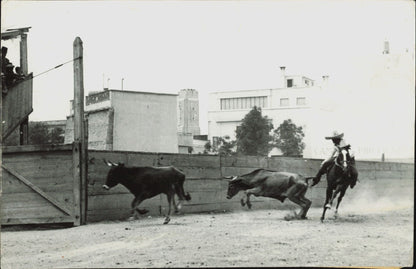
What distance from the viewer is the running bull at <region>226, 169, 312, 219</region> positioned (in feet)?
25.1

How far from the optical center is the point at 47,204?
8.49 metres

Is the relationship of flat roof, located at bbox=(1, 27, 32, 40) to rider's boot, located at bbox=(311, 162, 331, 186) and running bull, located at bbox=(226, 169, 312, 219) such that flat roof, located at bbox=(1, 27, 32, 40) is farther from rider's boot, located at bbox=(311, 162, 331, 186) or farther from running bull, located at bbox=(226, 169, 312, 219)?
rider's boot, located at bbox=(311, 162, 331, 186)

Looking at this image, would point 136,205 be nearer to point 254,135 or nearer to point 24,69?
point 254,135

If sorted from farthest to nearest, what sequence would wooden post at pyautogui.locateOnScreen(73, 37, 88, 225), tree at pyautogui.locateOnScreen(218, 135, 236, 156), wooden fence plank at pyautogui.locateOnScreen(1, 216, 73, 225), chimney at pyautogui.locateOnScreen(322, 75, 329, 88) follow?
wooden fence plank at pyautogui.locateOnScreen(1, 216, 73, 225)
wooden post at pyautogui.locateOnScreen(73, 37, 88, 225)
chimney at pyautogui.locateOnScreen(322, 75, 329, 88)
tree at pyautogui.locateOnScreen(218, 135, 236, 156)

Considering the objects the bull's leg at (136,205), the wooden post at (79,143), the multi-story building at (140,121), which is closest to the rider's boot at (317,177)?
the multi-story building at (140,121)

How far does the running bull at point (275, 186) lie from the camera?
765cm

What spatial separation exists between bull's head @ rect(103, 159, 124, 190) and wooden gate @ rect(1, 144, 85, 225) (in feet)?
2.03

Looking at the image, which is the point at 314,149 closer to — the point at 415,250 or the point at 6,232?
the point at 415,250

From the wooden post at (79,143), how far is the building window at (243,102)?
1.99 metres

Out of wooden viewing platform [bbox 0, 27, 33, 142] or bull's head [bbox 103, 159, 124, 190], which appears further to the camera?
wooden viewing platform [bbox 0, 27, 33, 142]

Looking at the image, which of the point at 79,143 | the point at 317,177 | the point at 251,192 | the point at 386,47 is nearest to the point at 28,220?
the point at 79,143

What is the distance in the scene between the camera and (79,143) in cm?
819

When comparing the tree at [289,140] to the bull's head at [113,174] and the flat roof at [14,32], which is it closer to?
the bull's head at [113,174]

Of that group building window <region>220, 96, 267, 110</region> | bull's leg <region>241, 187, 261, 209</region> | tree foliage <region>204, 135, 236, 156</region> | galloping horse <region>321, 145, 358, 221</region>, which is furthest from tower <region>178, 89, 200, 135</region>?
galloping horse <region>321, 145, 358, 221</region>
